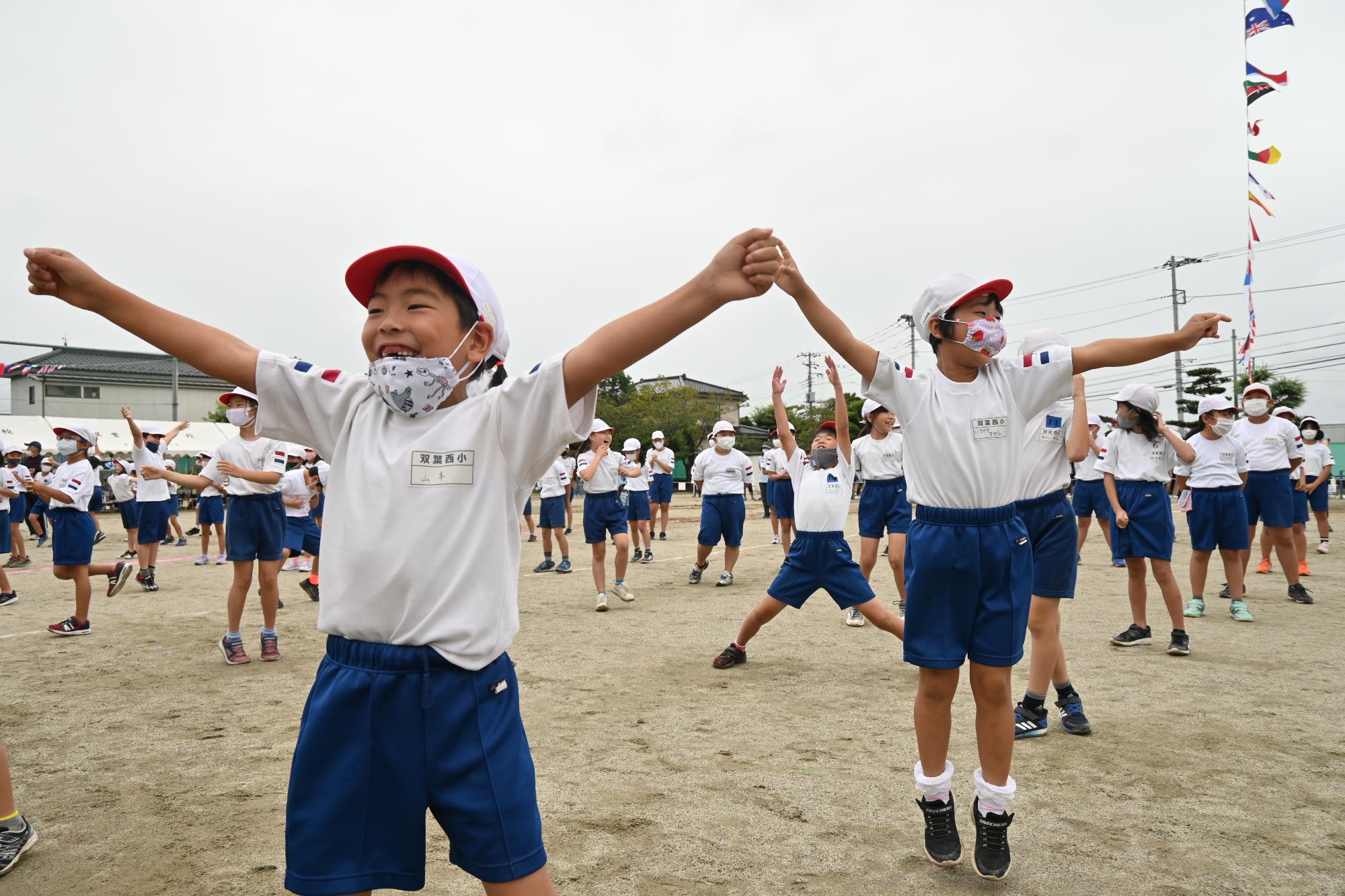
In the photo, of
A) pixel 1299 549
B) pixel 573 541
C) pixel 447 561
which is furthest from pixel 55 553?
pixel 1299 549

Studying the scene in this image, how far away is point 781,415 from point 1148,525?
3228 millimetres

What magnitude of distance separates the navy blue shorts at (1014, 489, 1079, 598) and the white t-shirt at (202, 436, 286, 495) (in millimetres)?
5811

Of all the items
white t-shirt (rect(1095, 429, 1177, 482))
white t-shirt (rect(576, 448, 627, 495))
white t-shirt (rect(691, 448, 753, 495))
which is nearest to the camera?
white t-shirt (rect(1095, 429, 1177, 482))

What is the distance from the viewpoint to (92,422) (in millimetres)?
36969

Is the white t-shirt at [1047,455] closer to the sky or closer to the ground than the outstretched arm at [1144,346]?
closer to the ground

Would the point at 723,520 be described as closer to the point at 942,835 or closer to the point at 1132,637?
the point at 1132,637

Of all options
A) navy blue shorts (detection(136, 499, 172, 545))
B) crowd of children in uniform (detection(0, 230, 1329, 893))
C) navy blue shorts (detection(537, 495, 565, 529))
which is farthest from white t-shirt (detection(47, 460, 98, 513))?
navy blue shorts (detection(537, 495, 565, 529))

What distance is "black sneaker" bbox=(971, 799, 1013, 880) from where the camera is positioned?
3340 millimetres

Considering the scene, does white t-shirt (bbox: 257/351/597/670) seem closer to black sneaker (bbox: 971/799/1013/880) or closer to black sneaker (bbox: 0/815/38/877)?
black sneaker (bbox: 971/799/1013/880)

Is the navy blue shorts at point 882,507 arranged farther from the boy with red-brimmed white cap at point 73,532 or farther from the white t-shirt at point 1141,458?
the boy with red-brimmed white cap at point 73,532

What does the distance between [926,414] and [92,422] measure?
42380 millimetres

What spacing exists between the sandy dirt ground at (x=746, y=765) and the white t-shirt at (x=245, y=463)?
4.88 ft

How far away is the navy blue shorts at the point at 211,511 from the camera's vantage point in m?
12.0

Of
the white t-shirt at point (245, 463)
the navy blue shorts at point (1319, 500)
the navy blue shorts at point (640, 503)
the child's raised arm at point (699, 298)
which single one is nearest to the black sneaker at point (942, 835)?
the child's raised arm at point (699, 298)
